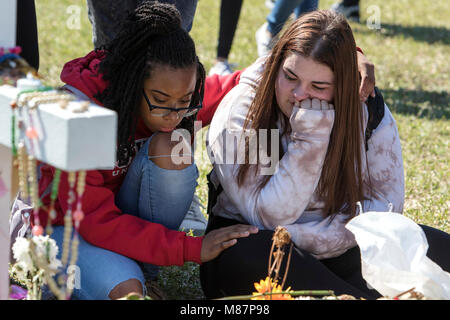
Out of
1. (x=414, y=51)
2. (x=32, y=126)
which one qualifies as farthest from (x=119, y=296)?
(x=414, y=51)

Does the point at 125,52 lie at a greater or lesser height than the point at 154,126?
greater

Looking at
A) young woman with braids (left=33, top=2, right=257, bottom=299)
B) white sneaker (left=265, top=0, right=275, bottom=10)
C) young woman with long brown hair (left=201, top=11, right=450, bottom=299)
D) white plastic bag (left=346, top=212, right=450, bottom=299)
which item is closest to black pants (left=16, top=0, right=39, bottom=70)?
young woman with braids (left=33, top=2, right=257, bottom=299)

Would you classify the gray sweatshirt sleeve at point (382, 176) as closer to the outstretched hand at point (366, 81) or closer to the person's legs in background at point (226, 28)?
the outstretched hand at point (366, 81)

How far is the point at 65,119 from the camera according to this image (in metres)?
1.41

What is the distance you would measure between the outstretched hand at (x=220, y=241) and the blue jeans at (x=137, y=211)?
0.21 m

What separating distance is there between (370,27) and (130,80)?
6031 millimetres

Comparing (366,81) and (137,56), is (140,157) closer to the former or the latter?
(137,56)

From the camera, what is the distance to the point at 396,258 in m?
2.06

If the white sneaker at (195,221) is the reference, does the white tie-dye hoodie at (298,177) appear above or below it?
above

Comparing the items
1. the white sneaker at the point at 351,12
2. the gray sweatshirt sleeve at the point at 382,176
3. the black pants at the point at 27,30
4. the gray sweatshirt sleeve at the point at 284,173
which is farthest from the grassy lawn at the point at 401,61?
the gray sweatshirt sleeve at the point at 382,176

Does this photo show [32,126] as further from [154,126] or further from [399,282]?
[399,282]

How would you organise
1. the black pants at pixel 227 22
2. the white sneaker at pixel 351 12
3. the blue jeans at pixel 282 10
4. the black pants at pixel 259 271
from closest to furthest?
1. the black pants at pixel 259 271
2. the black pants at pixel 227 22
3. the blue jeans at pixel 282 10
4. the white sneaker at pixel 351 12

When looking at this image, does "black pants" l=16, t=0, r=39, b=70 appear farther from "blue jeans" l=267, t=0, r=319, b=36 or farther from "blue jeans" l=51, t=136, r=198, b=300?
"blue jeans" l=267, t=0, r=319, b=36

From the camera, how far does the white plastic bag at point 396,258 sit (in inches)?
78.4
